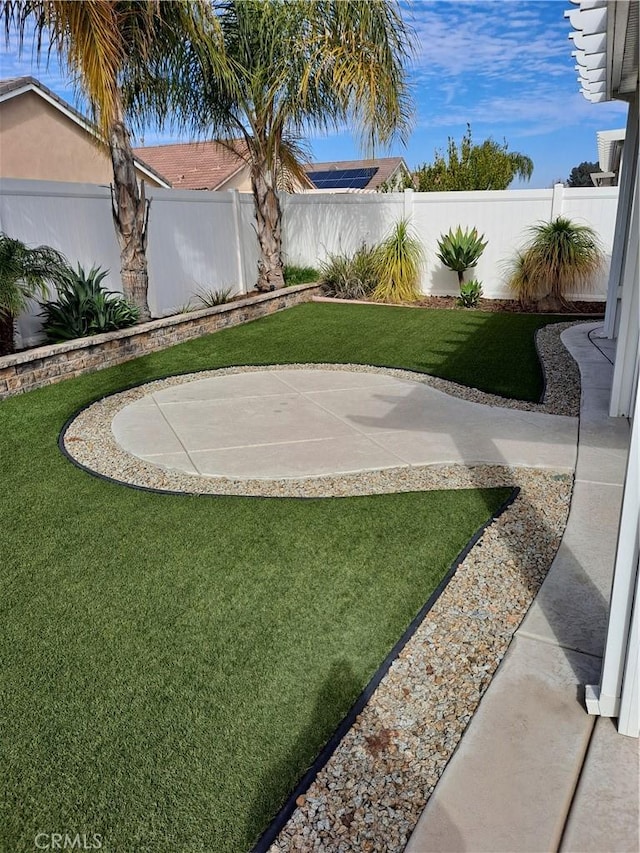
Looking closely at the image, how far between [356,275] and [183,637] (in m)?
10.0

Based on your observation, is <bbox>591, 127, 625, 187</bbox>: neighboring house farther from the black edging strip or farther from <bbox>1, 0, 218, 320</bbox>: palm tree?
the black edging strip

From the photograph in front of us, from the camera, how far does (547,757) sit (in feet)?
7.00

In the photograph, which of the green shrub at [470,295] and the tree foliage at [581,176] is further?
the tree foliage at [581,176]

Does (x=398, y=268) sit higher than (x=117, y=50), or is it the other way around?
(x=117, y=50)

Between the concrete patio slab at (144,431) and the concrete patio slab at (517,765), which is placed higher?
the concrete patio slab at (144,431)

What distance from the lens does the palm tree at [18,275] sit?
6.36 meters

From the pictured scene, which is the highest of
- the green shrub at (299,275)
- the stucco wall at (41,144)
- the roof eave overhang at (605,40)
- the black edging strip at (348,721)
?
the stucco wall at (41,144)

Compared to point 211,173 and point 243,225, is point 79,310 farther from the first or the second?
point 211,173

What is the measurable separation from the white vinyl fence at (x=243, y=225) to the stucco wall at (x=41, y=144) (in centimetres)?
504

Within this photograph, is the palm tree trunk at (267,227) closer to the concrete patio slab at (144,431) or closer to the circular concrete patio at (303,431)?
the circular concrete patio at (303,431)

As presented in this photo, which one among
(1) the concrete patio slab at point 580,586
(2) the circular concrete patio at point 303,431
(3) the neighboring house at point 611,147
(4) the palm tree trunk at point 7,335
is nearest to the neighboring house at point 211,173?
(3) the neighboring house at point 611,147

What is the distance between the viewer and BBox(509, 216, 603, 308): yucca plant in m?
10.5

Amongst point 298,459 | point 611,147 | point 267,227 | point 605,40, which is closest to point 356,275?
point 267,227

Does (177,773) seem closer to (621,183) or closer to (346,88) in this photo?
(621,183)
